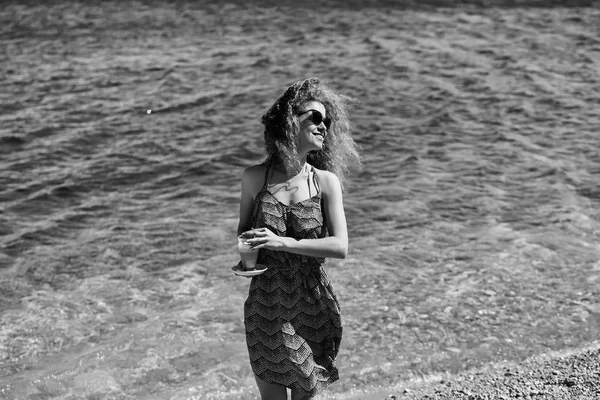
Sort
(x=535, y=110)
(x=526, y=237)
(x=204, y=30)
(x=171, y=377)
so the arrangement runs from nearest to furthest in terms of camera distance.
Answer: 1. (x=171, y=377)
2. (x=526, y=237)
3. (x=535, y=110)
4. (x=204, y=30)

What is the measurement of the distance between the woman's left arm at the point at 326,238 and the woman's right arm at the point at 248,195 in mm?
324

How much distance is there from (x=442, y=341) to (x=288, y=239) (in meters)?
3.39

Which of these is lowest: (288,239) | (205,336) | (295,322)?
(205,336)

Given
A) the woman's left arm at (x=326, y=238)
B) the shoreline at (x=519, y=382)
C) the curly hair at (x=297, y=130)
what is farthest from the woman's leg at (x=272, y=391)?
the shoreline at (x=519, y=382)

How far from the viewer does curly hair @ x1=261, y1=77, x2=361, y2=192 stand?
4.45m

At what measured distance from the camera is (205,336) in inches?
295

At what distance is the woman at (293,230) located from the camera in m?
4.47

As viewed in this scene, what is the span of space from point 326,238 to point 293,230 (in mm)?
181

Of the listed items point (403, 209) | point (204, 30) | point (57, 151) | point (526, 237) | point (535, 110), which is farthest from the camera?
point (204, 30)

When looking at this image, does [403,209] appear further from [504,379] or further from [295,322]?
[295,322]

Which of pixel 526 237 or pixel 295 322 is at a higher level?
pixel 295 322

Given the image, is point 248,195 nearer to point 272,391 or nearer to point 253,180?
point 253,180

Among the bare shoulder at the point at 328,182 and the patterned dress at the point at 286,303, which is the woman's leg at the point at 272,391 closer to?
the patterned dress at the point at 286,303

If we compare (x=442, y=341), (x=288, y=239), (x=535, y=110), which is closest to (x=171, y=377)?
(x=442, y=341)
